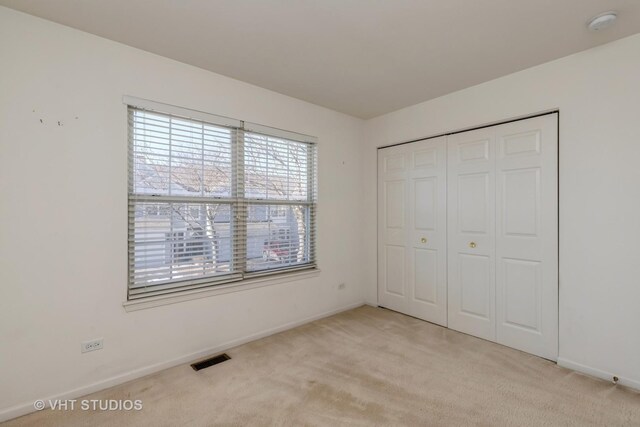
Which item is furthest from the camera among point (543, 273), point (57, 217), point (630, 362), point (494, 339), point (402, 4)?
point (494, 339)

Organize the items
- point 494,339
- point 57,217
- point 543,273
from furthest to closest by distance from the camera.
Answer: point 494,339
point 543,273
point 57,217

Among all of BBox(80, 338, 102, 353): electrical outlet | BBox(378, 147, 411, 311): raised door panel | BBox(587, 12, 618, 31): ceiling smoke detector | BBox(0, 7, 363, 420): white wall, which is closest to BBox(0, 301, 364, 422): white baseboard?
BBox(0, 7, 363, 420): white wall

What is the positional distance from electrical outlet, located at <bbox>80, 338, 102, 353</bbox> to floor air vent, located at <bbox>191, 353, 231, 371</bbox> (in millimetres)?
713

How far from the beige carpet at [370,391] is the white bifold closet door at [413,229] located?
0.70 m

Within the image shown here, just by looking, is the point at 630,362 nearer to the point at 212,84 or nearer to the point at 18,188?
the point at 212,84

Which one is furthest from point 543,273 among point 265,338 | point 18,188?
point 18,188

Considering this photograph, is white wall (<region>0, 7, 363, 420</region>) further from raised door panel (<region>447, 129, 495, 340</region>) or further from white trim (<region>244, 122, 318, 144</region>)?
raised door panel (<region>447, 129, 495, 340</region>)

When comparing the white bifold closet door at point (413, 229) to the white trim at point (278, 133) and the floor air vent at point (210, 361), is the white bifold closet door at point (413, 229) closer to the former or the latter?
the white trim at point (278, 133)

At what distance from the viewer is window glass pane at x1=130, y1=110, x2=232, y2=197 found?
7.87ft

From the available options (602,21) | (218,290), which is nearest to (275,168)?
(218,290)

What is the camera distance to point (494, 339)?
2.93m

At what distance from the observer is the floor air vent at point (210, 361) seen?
2.48 meters

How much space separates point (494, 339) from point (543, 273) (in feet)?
→ 2.69

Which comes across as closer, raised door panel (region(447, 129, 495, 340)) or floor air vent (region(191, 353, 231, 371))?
floor air vent (region(191, 353, 231, 371))
